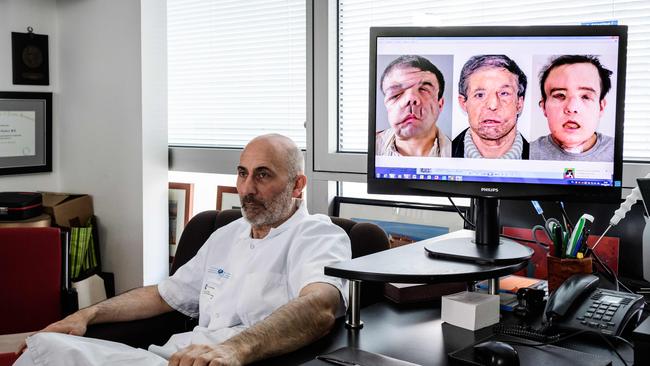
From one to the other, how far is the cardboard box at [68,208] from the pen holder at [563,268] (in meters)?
2.37

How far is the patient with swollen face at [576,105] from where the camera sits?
1.63m

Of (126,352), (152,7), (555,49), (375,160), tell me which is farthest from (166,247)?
(555,49)

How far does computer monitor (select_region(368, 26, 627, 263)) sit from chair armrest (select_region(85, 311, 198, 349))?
0.83 m

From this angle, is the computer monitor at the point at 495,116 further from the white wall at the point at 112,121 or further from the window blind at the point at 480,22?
the white wall at the point at 112,121

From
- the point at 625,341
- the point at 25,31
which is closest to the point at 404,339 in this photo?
the point at 625,341

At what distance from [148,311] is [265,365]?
756 mm

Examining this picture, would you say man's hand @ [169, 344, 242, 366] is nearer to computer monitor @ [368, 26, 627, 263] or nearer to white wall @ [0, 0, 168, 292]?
computer monitor @ [368, 26, 627, 263]

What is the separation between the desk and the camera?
1538mm

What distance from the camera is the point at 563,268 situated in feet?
5.93

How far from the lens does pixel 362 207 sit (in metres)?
2.71

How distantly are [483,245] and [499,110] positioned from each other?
0.36 metres

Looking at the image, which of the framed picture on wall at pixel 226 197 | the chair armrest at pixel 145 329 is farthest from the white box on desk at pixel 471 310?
the framed picture on wall at pixel 226 197

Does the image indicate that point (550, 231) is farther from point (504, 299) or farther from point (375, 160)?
point (375, 160)

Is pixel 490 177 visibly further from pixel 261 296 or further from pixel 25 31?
pixel 25 31
